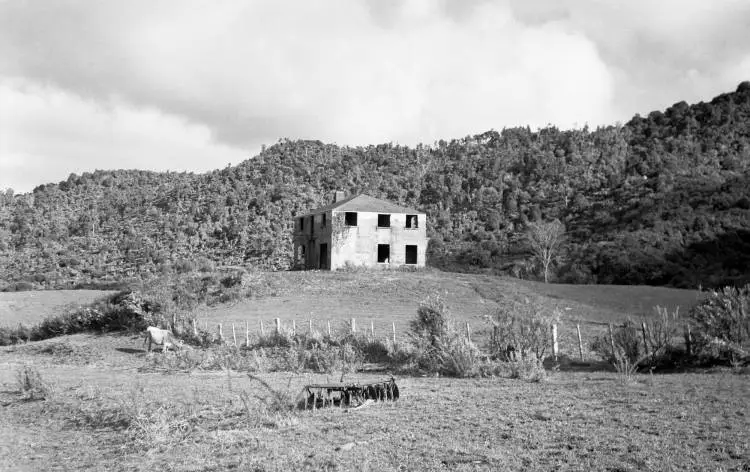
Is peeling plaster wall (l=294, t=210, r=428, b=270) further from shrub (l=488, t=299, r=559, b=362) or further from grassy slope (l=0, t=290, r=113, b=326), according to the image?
shrub (l=488, t=299, r=559, b=362)

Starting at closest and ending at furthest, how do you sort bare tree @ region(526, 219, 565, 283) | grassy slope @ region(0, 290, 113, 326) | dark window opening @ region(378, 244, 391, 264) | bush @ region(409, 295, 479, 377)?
1. bush @ region(409, 295, 479, 377)
2. grassy slope @ region(0, 290, 113, 326)
3. dark window opening @ region(378, 244, 391, 264)
4. bare tree @ region(526, 219, 565, 283)

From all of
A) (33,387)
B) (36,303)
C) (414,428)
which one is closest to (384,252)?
(36,303)

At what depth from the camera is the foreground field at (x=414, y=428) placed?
893 cm

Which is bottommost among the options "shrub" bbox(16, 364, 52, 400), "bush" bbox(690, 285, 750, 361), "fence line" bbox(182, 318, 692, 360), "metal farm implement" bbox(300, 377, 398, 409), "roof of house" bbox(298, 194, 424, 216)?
"shrub" bbox(16, 364, 52, 400)

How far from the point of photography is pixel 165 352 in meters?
24.6

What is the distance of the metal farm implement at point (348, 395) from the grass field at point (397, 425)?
13.6 inches

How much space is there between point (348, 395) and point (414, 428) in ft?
8.48

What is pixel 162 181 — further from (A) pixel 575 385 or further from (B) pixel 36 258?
(A) pixel 575 385

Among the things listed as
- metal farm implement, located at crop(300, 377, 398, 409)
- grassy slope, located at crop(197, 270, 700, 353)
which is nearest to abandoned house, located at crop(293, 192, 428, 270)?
grassy slope, located at crop(197, 270, 700, 353)

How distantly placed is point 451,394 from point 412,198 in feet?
272

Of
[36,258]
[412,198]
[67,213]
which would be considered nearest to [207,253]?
[36,258]

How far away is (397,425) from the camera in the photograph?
36.2ft

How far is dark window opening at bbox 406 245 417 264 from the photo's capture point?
174ft

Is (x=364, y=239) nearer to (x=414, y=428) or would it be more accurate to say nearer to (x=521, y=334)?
(x=521, y=334)
